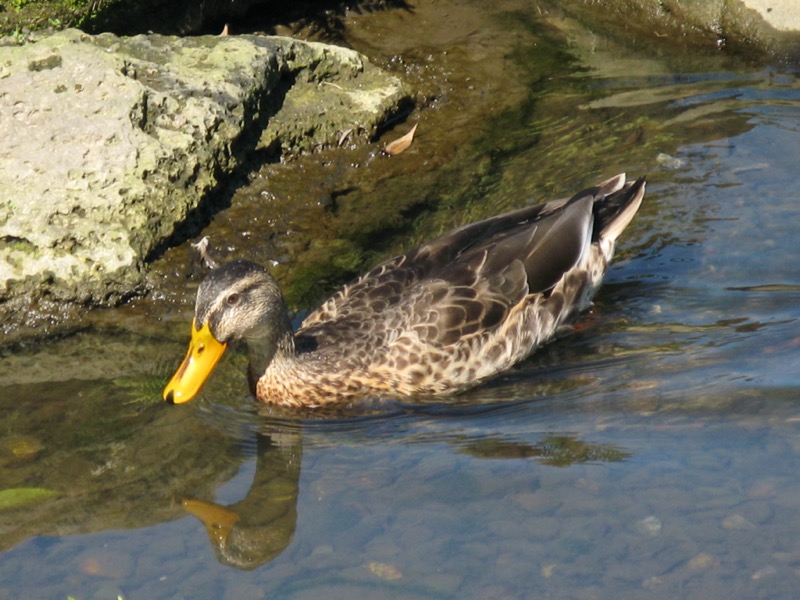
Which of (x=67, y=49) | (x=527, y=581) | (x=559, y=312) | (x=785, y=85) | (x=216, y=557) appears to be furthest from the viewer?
(x=785, y=85)

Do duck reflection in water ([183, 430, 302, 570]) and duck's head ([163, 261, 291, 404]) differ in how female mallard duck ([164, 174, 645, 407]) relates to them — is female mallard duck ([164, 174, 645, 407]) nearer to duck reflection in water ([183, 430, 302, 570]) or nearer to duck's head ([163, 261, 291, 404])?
duck's head ([163, 261, 291, 404])

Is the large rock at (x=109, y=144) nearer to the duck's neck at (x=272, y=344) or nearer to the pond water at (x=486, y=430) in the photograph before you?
the pond water at (x=486, y=430)

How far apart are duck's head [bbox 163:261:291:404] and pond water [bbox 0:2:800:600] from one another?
34 cm

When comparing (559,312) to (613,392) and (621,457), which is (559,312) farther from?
(621,457)

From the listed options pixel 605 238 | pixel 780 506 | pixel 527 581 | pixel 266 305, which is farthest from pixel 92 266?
pixel 780 506

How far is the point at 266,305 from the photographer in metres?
6.63

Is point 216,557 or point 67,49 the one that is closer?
point 216,557

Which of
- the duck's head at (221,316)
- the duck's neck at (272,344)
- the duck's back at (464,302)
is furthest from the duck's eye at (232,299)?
the duck's back at (464,302)

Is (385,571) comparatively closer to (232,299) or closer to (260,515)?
(260,515)

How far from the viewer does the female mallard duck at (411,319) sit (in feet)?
21.5

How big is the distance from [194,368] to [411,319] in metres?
1.28

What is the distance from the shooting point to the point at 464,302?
6914 mm

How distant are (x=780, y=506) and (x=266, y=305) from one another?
9.45 feet

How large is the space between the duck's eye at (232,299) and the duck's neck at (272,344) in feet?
1.09
